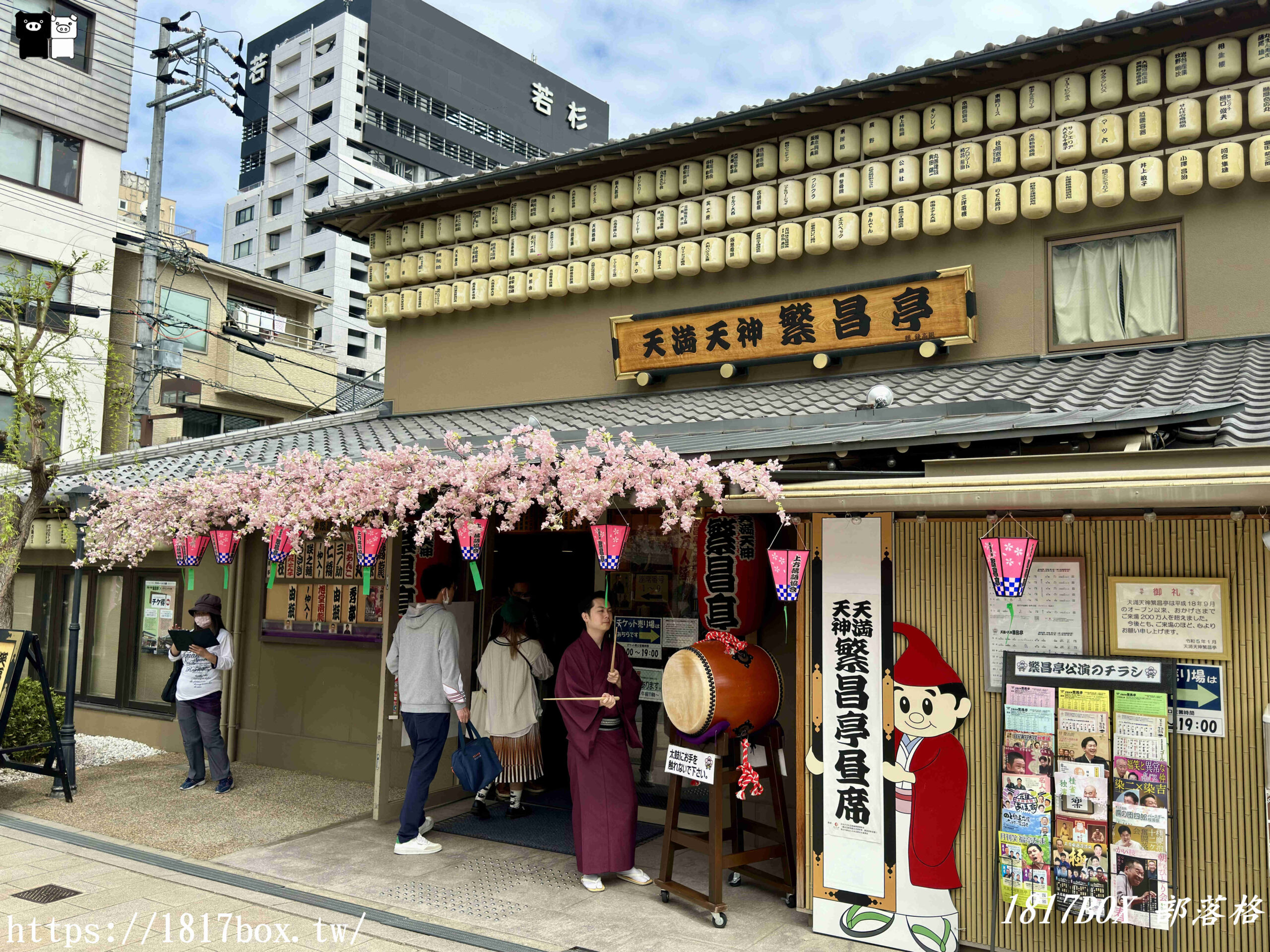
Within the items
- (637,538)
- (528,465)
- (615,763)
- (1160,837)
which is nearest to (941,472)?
(1160,837)

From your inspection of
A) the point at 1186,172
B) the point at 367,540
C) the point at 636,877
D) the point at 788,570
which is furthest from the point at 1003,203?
the point at 636,877

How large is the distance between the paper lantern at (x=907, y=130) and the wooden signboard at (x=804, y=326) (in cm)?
129

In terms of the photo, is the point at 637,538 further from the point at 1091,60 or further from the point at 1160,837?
the point at 1091,60

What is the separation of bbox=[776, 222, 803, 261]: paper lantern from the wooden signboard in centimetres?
42

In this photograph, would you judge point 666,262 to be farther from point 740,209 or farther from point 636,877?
point 636,877

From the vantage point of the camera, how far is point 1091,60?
8.14 m

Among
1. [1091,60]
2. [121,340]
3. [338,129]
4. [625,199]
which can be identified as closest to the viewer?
[1091,60]

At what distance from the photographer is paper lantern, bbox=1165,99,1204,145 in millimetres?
7637

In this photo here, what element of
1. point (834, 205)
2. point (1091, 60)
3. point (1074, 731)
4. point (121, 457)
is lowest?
point (1074, 731)

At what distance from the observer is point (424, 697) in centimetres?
785

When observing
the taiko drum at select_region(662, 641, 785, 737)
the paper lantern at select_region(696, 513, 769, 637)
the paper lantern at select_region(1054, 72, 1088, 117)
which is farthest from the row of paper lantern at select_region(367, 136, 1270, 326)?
the taiko drum at select_region(662, 641, 785, 737)

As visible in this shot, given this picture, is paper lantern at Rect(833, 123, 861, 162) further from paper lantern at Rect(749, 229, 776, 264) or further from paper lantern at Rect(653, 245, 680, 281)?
paper lantern at Rect(653, 245, 680, 281)

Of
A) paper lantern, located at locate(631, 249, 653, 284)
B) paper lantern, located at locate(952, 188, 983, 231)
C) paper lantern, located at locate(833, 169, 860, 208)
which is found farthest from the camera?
paper lantern, located at locate(631, 249, 653, 284)

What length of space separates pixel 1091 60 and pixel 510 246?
6.70 metres
